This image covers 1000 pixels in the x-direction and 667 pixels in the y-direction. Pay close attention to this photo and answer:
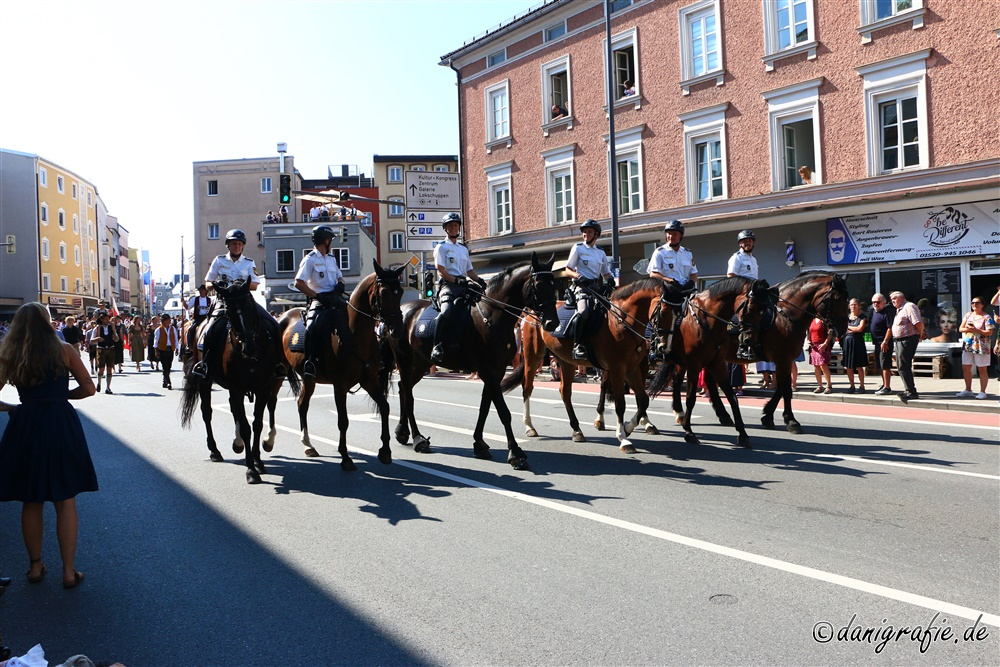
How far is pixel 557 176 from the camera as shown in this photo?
2748 cm

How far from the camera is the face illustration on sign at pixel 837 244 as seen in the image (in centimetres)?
1956

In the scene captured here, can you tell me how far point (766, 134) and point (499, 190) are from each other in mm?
11525

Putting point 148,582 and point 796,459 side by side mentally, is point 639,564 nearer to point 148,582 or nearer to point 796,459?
point 148,582

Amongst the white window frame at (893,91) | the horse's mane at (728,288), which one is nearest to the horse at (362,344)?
the horse's mane at (728,288)

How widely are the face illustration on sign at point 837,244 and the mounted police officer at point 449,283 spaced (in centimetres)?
1340

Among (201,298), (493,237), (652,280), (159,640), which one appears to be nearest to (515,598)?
(159,640)

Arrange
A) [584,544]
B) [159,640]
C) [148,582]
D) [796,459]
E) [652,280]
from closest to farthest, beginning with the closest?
[159,640] < [148,582] < [584,544] < [796,459] < [652,280]

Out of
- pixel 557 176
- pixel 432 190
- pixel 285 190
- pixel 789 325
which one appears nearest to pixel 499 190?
pixel 557 176

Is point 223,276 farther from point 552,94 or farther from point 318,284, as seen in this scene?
point 552,94

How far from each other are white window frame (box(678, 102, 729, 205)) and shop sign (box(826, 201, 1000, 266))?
12.0 feet

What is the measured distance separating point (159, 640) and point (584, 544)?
273 cm

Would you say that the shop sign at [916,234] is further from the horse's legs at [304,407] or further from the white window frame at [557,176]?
the horse's legs at [304,407]

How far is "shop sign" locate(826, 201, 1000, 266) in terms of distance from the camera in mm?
16969

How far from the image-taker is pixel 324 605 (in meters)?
4.47
